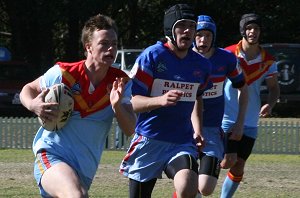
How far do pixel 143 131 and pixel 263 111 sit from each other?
8.46 feet

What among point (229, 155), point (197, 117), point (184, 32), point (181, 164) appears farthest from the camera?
point (229, 155)

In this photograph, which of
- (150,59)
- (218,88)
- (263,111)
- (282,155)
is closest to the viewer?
(150,59)

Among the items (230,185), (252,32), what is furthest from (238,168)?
(252,32)

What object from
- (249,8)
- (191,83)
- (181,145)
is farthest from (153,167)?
(249,8)

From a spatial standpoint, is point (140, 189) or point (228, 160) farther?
point (228, 160)

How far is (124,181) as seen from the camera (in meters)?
12.1

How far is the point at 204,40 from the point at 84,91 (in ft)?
7.55

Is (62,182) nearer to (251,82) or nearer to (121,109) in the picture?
(121,109)

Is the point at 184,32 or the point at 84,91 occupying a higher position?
the point at 184,32

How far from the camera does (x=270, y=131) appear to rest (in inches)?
755

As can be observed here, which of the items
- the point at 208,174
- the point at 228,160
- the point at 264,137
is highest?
the point at 208,174

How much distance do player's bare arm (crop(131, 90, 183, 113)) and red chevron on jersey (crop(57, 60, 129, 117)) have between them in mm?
474

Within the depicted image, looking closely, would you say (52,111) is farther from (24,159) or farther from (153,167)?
(24,159)

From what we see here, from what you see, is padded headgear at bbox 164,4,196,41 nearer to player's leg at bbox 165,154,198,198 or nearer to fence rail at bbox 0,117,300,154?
player's leg at bbox 165,154,198,198
